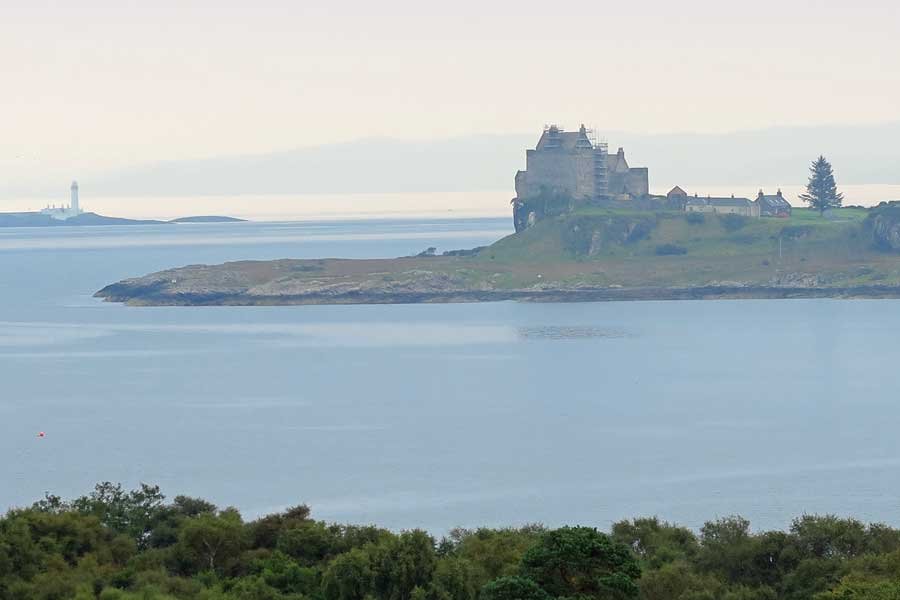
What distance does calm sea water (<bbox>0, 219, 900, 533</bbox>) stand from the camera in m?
55.7

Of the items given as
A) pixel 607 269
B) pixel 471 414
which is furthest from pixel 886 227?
pixel 471 414

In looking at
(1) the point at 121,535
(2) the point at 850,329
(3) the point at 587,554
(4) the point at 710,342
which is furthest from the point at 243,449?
(2) the point at 850,329

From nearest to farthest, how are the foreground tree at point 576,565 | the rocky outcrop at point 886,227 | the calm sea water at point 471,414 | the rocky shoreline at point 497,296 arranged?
the foreground tree at point 576,565
the calm sea water at point 471,414
the rocky shoreline at point 497,296
the rocky outcrop at point 886,227

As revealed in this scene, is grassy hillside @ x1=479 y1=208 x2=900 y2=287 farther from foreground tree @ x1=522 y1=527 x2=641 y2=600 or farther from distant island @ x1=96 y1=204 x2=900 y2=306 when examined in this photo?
foreground tree @ x1=522 y1=527 x2=641 y2=600

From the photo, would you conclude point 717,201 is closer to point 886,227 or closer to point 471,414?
point 886,227

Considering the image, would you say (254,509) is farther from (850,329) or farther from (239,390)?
(850,329)

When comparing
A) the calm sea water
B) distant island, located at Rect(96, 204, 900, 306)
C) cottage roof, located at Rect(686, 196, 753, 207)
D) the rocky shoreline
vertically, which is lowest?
the calm sea water

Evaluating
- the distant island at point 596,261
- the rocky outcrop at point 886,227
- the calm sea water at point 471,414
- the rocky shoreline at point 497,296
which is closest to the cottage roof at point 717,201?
the distant island at point 596,261

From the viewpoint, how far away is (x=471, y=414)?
75.7m

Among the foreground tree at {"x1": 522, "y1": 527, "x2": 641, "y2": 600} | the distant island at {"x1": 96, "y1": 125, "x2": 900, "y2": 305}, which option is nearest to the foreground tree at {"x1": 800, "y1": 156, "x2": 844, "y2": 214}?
the distant island at {"x1": 96, "y1": 125, "x2": 900, "y2": 305}

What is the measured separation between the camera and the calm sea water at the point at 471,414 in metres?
55.7

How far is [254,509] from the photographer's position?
53.2 m

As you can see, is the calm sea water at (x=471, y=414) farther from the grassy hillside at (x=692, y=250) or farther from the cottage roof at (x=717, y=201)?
the cottage roof at (x=717, y=201)

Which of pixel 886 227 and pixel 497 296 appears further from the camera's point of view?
pixel 886 227
